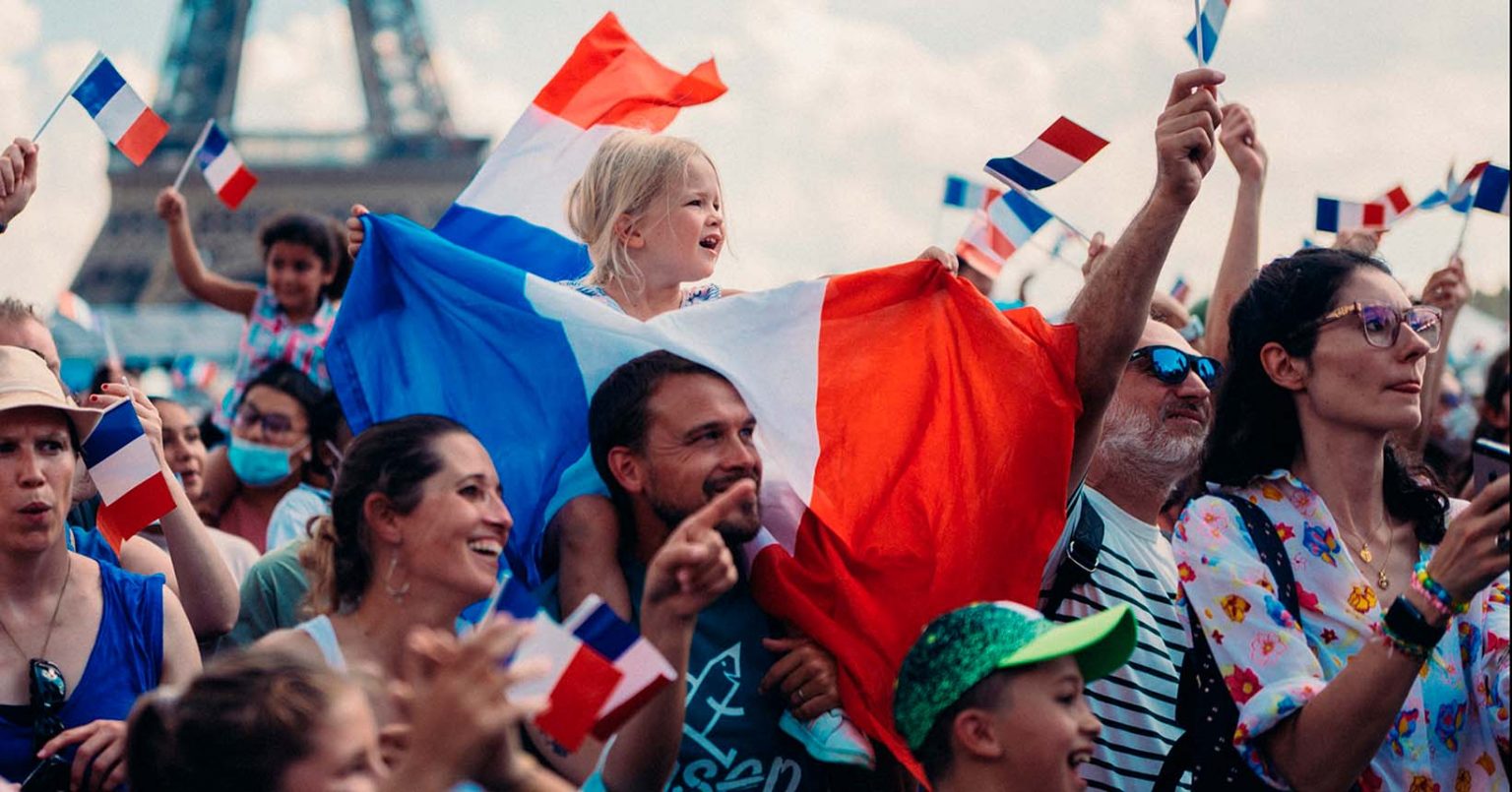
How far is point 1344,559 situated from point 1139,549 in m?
0.77

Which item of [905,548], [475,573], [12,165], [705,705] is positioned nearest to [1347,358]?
[905,548]

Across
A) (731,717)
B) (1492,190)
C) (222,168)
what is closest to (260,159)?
(222,168)

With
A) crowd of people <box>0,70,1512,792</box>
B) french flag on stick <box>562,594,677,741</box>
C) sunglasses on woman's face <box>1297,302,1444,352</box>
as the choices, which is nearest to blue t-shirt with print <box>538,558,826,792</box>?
crowd of people <box>0,70,1512,792</box>

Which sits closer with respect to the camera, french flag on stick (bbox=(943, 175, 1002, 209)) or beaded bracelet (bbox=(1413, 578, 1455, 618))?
beaded bracelet (bbox=(1413, 578, 1455, 618))

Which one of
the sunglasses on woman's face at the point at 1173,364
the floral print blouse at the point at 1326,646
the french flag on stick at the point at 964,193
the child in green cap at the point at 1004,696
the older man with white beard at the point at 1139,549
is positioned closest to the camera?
the child in green cap at the point at 1004,696

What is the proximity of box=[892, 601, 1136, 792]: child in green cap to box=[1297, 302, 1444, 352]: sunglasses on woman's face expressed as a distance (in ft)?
3.46

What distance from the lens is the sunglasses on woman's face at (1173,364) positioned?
16.2 ft

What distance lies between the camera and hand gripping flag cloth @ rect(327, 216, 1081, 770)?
4.16m

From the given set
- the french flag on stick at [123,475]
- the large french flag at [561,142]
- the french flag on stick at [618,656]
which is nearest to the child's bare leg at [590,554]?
the french flag on stick at [618,656]

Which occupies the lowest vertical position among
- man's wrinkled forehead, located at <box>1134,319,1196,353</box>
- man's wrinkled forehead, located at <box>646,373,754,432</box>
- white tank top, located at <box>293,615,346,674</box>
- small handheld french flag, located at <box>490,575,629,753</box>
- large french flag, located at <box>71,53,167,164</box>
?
white tank top, located at <box>293,615,346,674</box>

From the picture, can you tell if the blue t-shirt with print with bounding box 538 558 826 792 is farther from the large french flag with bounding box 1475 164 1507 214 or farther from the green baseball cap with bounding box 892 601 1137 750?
the large french flag with bounding box 1475 164 1507 214

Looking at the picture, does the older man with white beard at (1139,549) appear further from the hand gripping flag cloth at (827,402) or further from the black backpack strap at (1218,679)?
the hand gripping flag cloth at (827,402)

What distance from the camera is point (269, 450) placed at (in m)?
7.06

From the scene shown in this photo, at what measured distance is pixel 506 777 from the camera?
2.93 m
